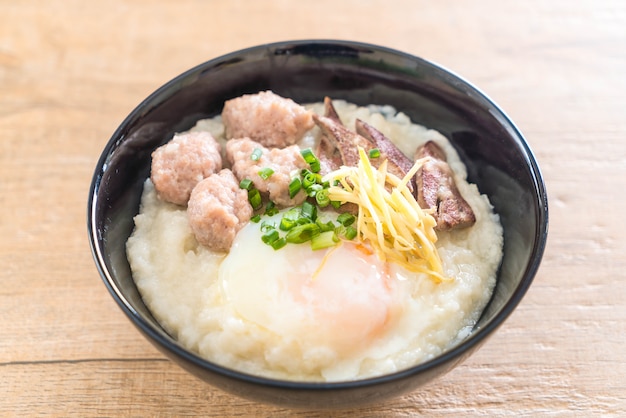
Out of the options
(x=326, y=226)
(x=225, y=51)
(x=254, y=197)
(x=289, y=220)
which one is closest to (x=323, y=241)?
(x=326, y=226)

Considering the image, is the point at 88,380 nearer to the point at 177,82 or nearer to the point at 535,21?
the point at 177,82

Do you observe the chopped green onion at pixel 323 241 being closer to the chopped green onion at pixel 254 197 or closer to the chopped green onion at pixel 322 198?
the chopped green onion at pixel 322 198

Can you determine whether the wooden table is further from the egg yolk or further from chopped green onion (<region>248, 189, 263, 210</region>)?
chopped green onion (<region>248, 189, 263, 210</region>)

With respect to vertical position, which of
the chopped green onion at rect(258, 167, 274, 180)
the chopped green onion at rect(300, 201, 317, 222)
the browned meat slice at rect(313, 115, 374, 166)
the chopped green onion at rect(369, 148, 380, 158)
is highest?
the chopped green onion at rect(369, 148, 380, 158)

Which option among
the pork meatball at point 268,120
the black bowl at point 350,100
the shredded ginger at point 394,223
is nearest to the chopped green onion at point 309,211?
the shredded ginger at point 394,223

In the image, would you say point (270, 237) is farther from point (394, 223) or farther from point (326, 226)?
point (394, 223)

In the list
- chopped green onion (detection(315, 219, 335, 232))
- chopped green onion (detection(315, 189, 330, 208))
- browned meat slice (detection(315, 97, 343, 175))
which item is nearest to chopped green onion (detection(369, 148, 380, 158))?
browned meat slice (detection(315, 97, 343, 175))
